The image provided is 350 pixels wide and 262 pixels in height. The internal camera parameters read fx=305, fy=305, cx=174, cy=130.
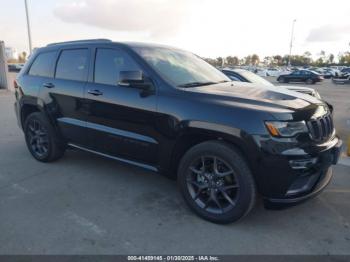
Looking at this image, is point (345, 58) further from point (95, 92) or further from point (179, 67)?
point (95, 92)

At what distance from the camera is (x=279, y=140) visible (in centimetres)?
270

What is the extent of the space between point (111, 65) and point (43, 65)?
1569 millimetres

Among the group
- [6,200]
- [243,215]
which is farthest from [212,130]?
[6,200]

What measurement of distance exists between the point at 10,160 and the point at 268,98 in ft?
14.0

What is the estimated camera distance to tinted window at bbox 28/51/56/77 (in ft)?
15.1

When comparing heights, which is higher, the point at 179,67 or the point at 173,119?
the point at 179,67

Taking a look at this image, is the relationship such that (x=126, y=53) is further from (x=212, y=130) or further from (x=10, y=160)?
(x=10, y=160)

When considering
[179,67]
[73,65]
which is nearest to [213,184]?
[179,67]

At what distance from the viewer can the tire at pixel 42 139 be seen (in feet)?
15.1

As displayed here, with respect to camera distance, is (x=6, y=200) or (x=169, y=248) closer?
(x=169, y=248)

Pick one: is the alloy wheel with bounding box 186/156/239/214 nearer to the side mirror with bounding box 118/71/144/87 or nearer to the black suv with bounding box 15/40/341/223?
the black suv with bounding box 15/40/341/223

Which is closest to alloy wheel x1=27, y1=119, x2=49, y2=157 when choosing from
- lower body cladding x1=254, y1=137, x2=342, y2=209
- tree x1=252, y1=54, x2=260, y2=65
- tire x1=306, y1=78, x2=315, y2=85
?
lower body cladding x1=254, y1=137, x2=342, y2=209

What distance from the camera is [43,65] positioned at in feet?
15.6

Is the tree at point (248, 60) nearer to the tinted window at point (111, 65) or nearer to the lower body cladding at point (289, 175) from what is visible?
the tinted window at point (111, 65)
